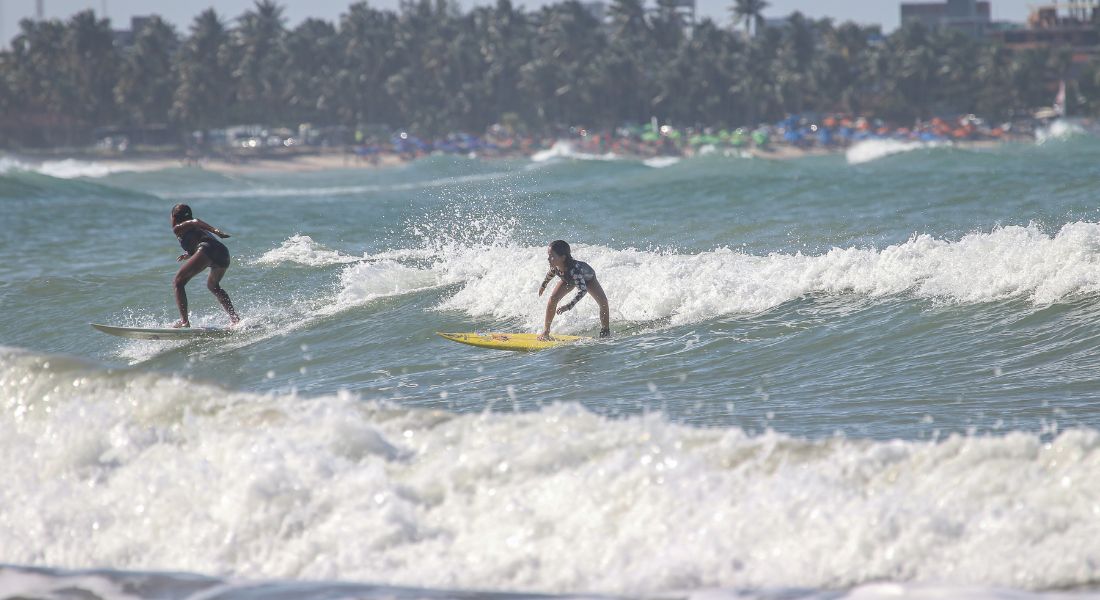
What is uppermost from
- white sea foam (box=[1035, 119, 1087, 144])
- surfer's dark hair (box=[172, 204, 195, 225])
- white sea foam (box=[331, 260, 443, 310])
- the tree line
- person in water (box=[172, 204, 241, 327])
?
the tree line

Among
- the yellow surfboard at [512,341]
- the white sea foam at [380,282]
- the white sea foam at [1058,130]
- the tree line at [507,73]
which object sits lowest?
the white sea foam at [1058,130]

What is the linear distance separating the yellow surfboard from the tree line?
9436 cm

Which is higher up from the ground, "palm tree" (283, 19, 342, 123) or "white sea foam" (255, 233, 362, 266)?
"palm tree" (283, 19, 342, 123)

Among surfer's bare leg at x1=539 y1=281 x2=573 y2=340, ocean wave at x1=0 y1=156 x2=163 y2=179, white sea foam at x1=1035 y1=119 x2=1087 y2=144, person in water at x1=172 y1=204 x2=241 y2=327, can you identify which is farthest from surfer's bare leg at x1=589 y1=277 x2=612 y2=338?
white sea foam at x1=1035 y1=119 x2=1087 y2=144

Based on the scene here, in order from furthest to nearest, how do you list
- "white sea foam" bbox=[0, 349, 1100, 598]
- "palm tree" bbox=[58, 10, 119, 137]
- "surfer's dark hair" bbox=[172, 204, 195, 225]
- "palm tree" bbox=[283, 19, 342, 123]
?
"palm tree" bbox=[283, 19, 342, 123] → "palm tree" bbox=[58, 10, 119, 137] → "surfer's dark hair" bbox=[172, 204, 195, 225] → "white sea foam" bbox=[0, 349, 1100, 598]

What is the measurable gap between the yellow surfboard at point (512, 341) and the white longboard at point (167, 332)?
9.46 feet

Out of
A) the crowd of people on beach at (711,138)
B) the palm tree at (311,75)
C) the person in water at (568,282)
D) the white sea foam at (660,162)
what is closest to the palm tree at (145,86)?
the palm tree at (311,75)

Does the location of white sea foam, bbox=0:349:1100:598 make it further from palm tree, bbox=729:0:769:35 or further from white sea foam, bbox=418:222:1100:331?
palm tree, bbox=729:0:769:35

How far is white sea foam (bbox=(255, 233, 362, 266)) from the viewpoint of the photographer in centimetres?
2020

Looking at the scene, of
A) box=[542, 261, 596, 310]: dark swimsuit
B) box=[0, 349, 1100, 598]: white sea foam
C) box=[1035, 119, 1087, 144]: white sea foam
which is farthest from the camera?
box=[1035, 119, 1087, 144]: white sea foam

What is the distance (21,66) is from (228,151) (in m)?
23.5

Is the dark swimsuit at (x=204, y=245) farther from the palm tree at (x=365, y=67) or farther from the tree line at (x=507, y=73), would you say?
the palm tree at (x=365, y=67)

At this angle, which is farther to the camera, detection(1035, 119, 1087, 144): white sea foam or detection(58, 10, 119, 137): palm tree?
detection(58, 10, 119, 137): palm tree

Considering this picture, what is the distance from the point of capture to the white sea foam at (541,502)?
5633 mm
